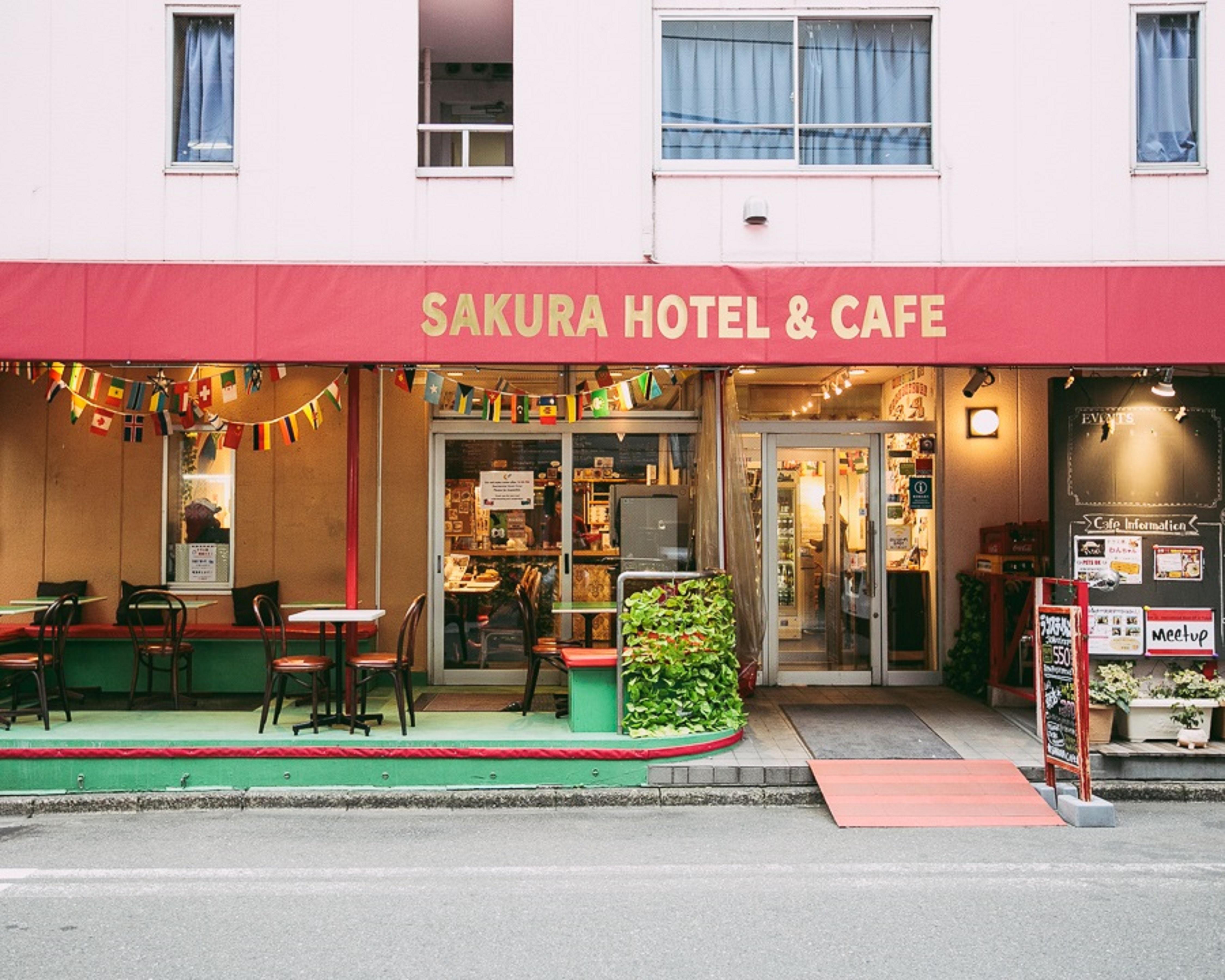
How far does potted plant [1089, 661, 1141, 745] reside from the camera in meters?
8.66

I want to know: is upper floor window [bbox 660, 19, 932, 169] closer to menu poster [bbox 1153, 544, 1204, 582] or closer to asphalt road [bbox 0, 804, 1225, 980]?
menu poster [bbox 1153, 544, 1204, 582]

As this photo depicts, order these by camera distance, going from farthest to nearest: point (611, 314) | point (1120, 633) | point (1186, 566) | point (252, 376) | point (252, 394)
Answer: point (252, 394)
point (252, 376)
point (1186, 566)
point (1120, 633)
point (611, 314)

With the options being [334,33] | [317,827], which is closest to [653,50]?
[334,33]

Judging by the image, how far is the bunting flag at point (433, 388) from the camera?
9.21 m

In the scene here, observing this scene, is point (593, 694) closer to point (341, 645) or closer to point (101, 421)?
point (341, 645)

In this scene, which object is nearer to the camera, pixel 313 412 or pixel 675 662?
pixel 675 662

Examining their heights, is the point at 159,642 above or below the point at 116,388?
below

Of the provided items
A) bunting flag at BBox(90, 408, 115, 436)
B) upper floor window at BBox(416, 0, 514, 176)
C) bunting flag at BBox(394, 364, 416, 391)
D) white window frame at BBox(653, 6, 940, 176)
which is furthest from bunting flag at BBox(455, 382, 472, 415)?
bunting flag at BBox(90, 408, 115, 436)

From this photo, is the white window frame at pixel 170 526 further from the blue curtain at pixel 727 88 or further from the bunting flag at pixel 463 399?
the blue curtain at pixel 727 88

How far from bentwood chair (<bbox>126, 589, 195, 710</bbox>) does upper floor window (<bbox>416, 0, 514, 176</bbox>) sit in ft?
15.3

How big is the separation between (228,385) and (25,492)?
3.64 meters

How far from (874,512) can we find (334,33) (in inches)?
282

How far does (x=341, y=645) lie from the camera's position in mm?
8836

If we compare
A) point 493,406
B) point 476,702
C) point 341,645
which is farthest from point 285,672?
point 493,406
